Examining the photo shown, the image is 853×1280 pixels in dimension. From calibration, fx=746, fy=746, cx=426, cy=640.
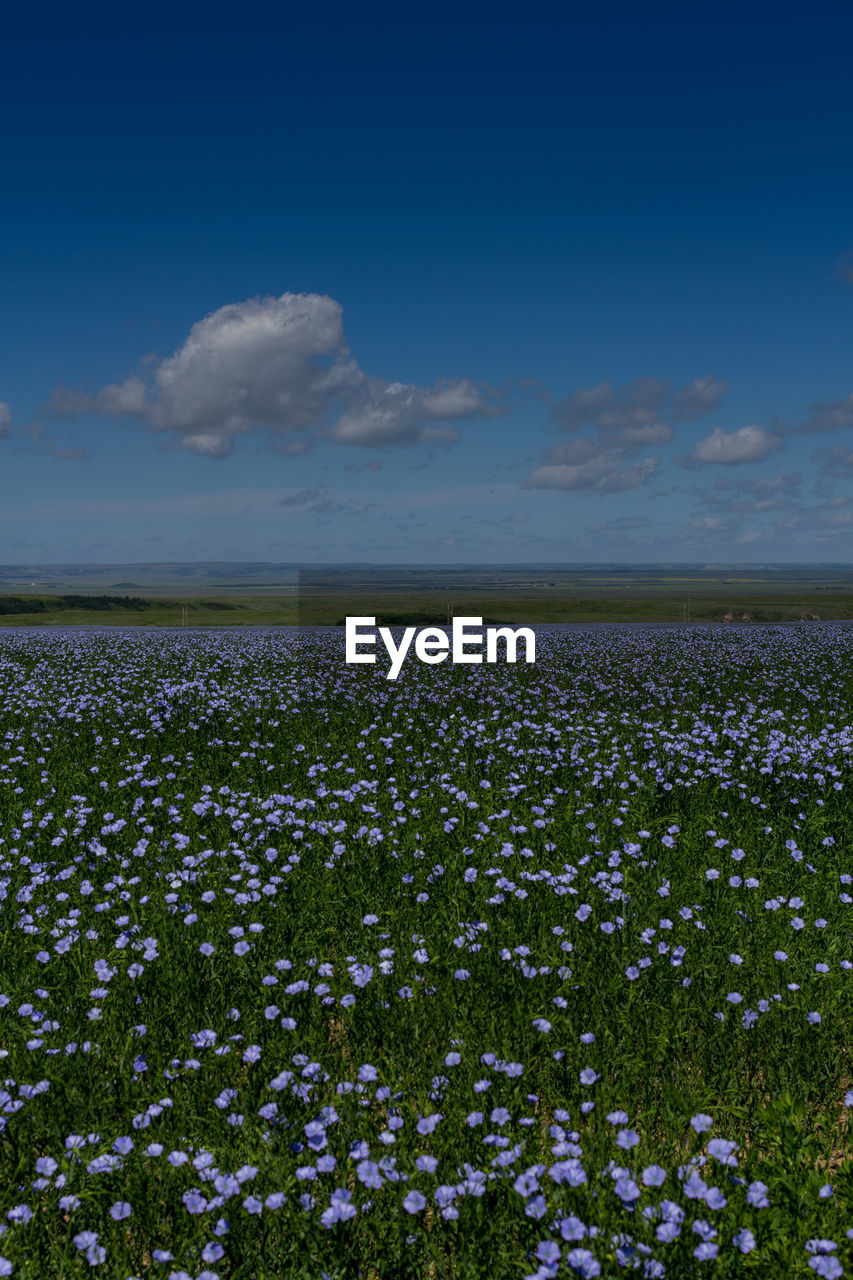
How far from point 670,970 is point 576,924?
74 centimetres

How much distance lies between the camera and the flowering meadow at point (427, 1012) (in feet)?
9.20

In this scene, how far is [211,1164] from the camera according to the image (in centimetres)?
304

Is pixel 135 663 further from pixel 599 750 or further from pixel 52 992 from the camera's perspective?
pixel 52 992

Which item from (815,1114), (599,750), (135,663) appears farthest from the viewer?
(135,663)

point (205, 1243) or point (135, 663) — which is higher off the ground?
point (135, 663)

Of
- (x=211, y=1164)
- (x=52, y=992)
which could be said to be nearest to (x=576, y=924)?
(x=211, y=1164)

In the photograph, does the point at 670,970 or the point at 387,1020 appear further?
the point at 670,970

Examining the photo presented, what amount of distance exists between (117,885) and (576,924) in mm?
3509

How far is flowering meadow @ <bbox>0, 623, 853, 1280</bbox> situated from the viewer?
2.80 meters

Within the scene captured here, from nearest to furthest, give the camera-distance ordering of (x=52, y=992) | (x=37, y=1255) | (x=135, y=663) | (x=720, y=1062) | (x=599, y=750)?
(x=37, y=1255), (x=720, y=1062), (x=52, y=992), (x=599, y=750), (x=135, y=663)

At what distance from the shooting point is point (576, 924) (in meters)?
5.16

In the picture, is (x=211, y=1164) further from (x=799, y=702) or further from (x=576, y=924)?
(x=799, y=702)

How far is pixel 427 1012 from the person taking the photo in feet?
13.9

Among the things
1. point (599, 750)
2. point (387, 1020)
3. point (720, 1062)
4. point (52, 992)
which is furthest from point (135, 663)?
point (720, 1062)
